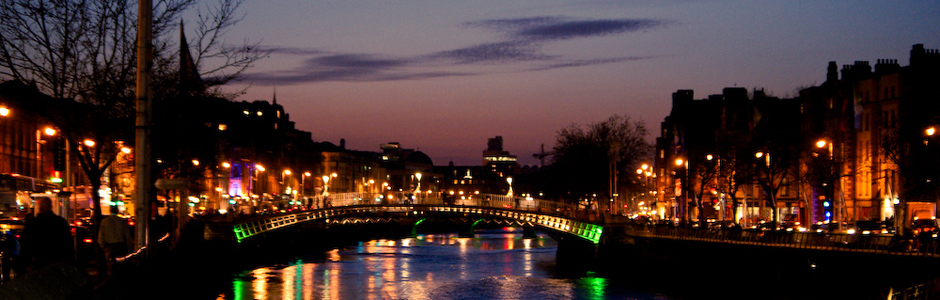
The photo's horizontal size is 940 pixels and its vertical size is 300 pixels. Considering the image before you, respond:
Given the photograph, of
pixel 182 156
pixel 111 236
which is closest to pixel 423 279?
pixel 182 156

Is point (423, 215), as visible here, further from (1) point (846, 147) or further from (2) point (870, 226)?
(2) point (870, 226)

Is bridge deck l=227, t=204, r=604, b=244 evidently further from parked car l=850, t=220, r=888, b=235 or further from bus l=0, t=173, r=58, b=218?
bus l=0, t=173, r=58, b=218

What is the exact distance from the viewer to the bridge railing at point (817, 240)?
4119 cm

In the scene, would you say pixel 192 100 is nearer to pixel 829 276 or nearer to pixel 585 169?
pixel 829 276

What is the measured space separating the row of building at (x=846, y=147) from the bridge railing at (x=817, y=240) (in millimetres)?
9212

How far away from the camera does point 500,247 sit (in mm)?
113688

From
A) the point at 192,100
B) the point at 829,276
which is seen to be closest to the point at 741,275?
the point at 829,276

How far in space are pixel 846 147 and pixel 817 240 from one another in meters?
39.2

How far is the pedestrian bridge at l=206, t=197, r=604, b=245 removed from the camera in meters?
77.8

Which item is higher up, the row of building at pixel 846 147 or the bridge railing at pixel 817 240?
the row of building at pixel 846 147

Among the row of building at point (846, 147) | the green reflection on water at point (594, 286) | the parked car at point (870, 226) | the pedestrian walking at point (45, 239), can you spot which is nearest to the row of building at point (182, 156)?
the pedestrian walking at point (45, 239)

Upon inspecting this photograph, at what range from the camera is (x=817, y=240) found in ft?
161

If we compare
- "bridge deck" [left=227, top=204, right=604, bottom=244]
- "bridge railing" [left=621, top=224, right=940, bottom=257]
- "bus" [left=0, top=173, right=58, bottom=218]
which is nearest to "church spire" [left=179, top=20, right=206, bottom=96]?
"bus" [left=0, top=173, right=58, bottom=218]

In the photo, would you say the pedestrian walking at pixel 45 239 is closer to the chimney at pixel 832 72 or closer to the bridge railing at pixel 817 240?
the bridge railing at pixel 817 240
